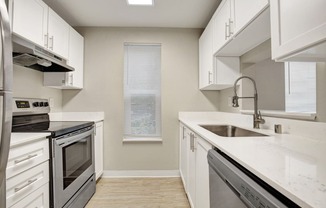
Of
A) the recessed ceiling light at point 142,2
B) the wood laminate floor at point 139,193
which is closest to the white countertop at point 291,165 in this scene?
the wood laminate floor at point 139,193

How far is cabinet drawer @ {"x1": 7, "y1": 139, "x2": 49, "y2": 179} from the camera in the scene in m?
1.21

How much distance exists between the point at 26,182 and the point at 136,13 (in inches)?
90.7

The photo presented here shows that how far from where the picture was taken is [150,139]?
322 cm

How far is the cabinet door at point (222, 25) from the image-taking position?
6.13ft

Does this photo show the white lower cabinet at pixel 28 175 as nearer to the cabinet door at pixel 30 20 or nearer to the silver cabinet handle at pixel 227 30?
the cabinet door at pixel 30 20

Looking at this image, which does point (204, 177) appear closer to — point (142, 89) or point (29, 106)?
point (29, 106)

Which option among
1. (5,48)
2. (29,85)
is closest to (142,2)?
(29,85)

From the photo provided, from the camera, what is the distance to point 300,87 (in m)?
1.57

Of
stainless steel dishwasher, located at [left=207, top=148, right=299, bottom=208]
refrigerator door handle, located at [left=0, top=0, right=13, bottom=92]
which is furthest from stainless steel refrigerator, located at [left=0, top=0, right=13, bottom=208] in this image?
stainless steel dishwasher, located at [left=207, top=148, right=299, bottom=208]

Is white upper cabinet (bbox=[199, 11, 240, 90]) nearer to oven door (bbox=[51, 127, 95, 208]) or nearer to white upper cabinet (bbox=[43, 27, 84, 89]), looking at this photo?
oven door (bbox=[51, 127, 95, 208])

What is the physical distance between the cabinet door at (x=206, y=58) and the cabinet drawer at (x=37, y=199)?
2015 mm

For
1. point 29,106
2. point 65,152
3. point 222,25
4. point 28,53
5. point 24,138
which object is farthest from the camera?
point 29,106

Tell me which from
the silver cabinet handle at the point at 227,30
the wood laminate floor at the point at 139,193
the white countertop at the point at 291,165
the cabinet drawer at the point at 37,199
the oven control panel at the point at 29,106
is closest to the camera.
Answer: the white countertop at the point at 291,165

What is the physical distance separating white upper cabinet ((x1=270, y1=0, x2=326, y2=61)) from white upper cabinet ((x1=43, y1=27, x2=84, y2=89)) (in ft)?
8.01
